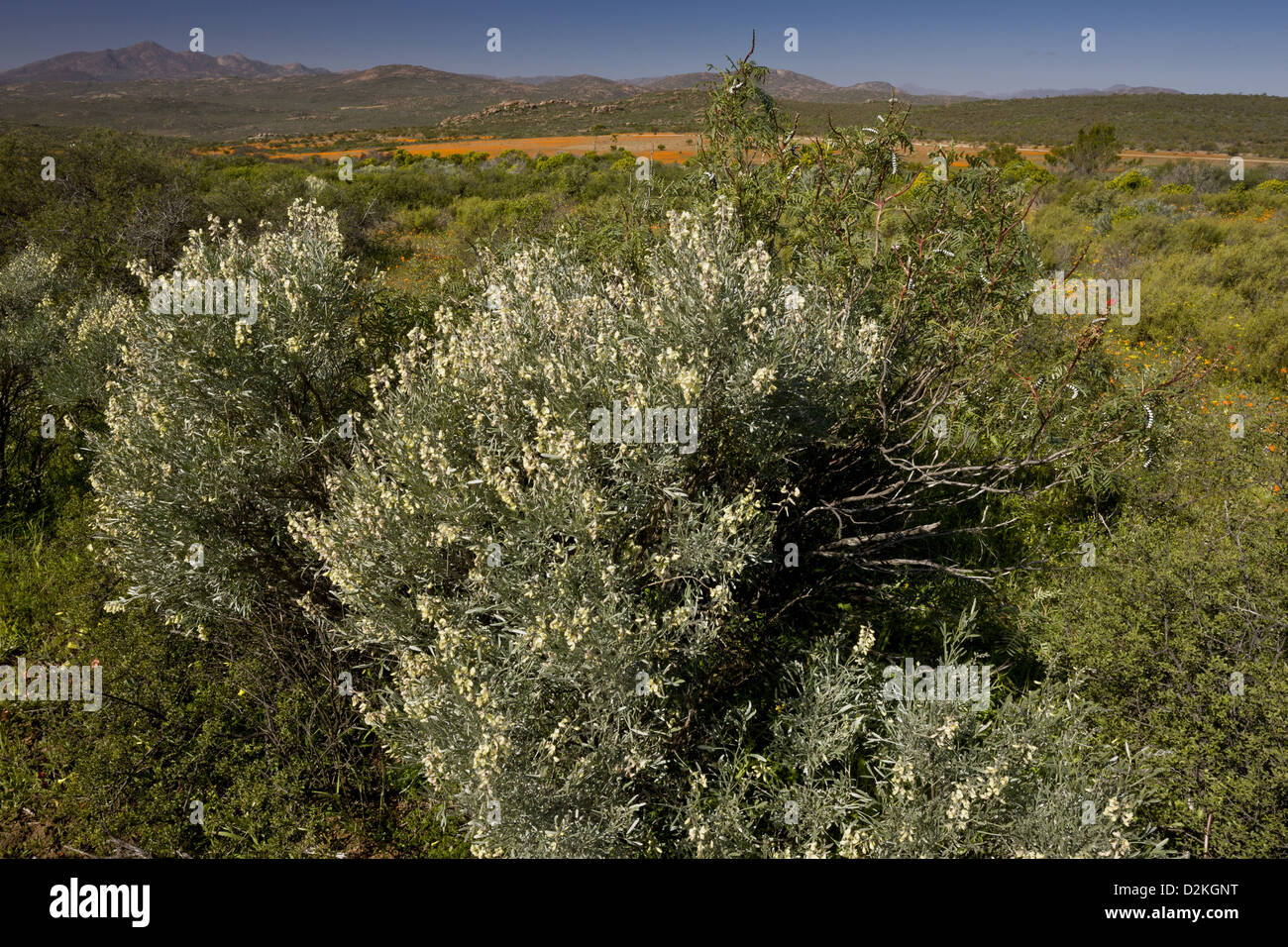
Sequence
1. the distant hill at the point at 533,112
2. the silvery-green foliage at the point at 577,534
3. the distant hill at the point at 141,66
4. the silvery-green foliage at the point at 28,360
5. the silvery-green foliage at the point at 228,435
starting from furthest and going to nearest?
the distant hill at the point at 141,66
the distant hill at the point at 533,112
the silvery-green foliage at the point at 28,360
the silvery-green foliage at the point at 228,435
the silvery-green foliage at the point at 577,534

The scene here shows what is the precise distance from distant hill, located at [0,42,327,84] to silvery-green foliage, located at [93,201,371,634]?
180 meters

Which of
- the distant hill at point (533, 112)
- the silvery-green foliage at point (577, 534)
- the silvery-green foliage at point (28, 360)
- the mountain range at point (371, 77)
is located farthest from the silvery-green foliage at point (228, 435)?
the mountain range at point (371, 77)

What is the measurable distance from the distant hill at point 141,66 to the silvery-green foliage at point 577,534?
181 metres

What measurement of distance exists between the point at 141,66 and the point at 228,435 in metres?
220

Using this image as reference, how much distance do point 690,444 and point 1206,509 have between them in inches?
184

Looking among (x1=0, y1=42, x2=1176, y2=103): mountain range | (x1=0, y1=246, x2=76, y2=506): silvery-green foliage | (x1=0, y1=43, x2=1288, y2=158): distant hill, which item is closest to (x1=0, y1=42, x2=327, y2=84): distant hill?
(x1=0, y1=42, x2=1176, y2=103): mountain range

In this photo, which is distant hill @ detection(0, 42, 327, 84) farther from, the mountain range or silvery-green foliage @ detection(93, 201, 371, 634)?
silvery-green foliage @ detection(93, 201, 371, 634)

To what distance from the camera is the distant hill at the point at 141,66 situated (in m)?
149

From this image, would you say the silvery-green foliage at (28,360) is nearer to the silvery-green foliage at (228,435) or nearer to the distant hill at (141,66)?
the silvery-green foliage at (228,435)

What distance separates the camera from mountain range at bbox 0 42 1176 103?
7731 cm

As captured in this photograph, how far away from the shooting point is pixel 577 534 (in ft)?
10.3

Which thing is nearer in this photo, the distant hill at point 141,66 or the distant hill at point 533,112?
the distant hill at point 533,112
